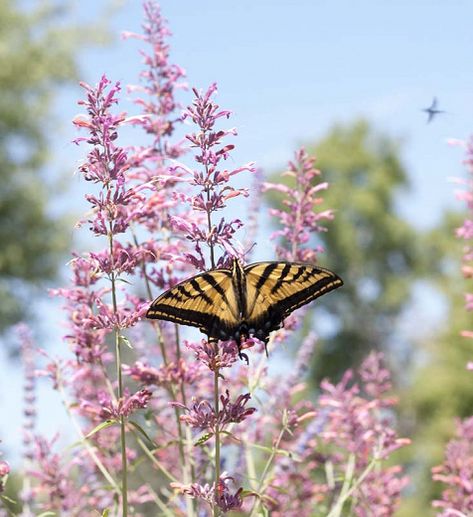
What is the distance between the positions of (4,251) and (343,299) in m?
13.8

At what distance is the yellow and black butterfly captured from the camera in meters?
2.46

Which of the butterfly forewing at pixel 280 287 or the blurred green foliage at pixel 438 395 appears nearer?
the butterfly forewing at pixel 280 287

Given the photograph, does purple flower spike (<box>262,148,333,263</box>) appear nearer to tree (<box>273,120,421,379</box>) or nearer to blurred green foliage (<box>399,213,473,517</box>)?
blurred green foliage (<box>399,213,473,517</box>)

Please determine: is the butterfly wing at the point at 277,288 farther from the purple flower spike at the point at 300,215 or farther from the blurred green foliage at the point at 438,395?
the blurred green foliage at the point at 438,395

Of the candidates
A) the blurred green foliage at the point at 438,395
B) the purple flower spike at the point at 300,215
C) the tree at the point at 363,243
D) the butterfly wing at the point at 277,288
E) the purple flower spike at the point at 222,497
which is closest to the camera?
the purple flower spike at the point at 222,497

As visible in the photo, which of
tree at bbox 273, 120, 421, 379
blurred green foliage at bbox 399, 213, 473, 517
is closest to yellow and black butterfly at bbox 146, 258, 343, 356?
blurred green foliage at bbox 399, 213, 473, 517

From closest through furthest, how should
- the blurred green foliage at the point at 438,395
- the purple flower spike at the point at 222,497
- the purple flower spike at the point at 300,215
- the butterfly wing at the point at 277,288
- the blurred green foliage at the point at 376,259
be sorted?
A: 1. the purple flower spike at the point at 222,497
2. the butterfly wing at the point at 277,288
3. the purple flower spike at the point at 300,215
4. the blurred green foliage at the point at 438,395
5. the blurred green foliage at the point at 376,259

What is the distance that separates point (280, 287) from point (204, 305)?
278 mm

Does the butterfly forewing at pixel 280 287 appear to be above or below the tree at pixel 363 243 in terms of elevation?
below

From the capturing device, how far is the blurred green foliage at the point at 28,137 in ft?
68.8

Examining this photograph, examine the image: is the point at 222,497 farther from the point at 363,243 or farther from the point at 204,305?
the point at 363,243

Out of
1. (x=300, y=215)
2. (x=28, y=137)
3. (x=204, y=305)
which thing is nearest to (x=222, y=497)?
(x=204, y=305)

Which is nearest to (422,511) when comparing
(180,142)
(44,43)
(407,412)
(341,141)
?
(407,412)

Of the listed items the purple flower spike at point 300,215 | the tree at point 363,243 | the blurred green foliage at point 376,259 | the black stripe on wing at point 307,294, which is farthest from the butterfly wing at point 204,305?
the tree at point 363,243
